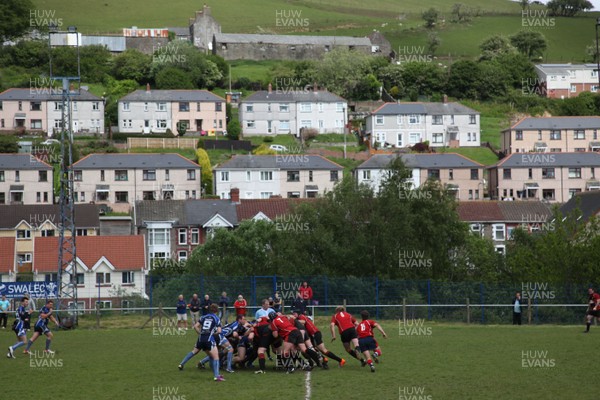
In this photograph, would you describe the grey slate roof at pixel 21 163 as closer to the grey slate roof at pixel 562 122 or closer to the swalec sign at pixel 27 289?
the swalec sign at pixel 27 289

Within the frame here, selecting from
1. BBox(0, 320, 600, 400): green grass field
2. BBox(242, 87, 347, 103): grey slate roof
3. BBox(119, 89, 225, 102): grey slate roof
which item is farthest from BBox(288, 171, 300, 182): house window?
BBox(0, 320, 600, 400): green grass field

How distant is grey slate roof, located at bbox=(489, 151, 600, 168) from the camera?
109125mm

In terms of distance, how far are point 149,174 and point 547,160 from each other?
40.9 m

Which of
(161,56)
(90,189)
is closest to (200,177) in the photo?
(90,189)

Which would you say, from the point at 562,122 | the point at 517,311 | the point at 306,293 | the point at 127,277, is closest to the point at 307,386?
the point at 306,293

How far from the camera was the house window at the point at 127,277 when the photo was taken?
2906 inches

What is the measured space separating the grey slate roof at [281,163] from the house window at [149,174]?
607 centimetres

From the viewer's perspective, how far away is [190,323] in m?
44.4

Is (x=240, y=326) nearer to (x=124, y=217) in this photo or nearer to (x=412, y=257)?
(x=412, y=257)

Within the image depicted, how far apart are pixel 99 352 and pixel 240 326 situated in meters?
6.22

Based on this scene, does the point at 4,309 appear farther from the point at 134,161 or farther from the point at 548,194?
the point at 548,194

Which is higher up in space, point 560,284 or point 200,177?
point 200,177

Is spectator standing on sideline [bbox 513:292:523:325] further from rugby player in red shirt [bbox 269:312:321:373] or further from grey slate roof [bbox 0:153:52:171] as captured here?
grey slate roof [bbox 0:153:52:171]

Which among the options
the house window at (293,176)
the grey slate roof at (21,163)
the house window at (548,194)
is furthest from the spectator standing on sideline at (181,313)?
the house window at (548,194)
